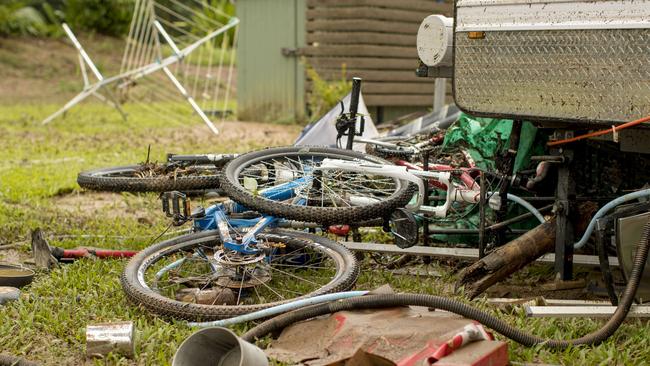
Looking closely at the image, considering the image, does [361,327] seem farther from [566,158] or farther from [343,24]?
[343,24]

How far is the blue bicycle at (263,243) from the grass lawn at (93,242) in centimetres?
23

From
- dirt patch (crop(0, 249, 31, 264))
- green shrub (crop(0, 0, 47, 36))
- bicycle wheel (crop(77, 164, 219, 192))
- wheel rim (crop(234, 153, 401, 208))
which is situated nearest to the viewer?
wheel rim (crop(234, 153, 401, 208))

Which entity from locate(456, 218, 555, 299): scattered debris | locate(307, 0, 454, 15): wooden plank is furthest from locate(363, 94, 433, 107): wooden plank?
locate(456, 218, 555, 299): scattered debris

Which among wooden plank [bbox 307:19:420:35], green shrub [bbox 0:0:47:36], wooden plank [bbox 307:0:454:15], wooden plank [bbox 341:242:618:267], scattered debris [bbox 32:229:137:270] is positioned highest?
green shrub [bbox 0:0:47:36]

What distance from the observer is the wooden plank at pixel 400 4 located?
45.3ft

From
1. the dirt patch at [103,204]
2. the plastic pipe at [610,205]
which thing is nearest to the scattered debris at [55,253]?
the dirt patch at [103,204]

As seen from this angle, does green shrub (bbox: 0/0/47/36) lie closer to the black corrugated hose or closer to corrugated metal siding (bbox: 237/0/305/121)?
corrugated metal siding (bbox: 237/0/305/121)

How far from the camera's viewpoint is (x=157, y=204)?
302 inches

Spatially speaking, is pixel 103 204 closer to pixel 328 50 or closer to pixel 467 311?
pixel 467 311

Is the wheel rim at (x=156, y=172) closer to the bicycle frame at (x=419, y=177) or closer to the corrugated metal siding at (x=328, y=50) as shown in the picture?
the bicycle frame at (x=419, y=177)

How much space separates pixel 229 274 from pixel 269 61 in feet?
33.5

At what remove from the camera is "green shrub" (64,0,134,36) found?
899 inches

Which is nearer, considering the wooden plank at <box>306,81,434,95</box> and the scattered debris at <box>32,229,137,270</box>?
the scattered debris at <box>32,229,137,270</box>

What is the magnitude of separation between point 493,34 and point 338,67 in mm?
9026
